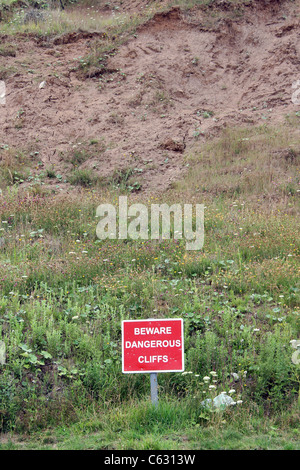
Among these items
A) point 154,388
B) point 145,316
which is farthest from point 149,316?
point 154,388

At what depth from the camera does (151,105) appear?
14648 mm

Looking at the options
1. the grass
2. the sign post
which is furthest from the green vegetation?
the sign post

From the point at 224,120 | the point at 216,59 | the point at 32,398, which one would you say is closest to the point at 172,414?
the point at 32,398

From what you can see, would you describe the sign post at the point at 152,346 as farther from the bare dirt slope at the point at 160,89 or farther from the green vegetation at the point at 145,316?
the bare dirt slope at the point at 160,89

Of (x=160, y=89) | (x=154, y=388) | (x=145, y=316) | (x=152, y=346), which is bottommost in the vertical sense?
(x=154, y=388)

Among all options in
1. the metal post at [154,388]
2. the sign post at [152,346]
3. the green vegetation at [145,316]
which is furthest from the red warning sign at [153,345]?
the green vegetation at [145,316]

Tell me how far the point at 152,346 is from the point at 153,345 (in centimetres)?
1

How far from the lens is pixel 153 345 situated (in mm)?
5043

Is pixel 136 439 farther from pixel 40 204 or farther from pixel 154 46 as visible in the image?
pixel 154 46

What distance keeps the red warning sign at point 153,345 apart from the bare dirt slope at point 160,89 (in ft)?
23.3

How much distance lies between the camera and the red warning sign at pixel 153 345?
5.00 m

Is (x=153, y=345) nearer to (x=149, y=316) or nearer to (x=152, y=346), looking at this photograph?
(x=152, y=346)

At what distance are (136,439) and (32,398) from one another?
133 centimetres

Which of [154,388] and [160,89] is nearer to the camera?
[154,388]
